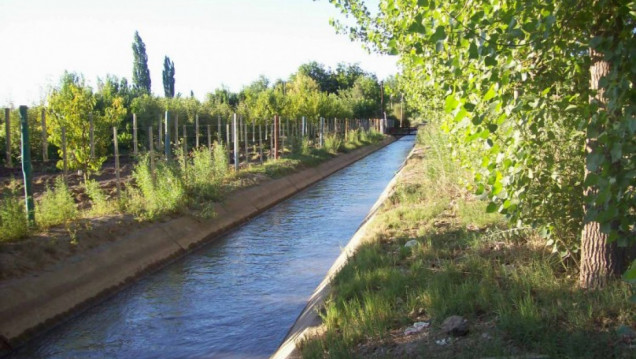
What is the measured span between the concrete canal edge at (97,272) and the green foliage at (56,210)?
0.93 metres

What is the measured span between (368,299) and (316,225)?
30.0ft

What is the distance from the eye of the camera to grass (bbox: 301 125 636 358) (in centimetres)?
432

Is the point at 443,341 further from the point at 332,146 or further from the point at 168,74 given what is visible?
the point at 168,74

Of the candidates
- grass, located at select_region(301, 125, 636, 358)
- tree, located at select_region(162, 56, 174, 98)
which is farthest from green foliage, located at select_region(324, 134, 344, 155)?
tree, located at select_region(162, 56, 174, 98)

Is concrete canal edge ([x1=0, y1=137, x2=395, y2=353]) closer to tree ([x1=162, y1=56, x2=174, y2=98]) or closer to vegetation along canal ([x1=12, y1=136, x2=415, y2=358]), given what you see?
vegetation along canal ([x1=12, y1=136, x2=415, y2=358])

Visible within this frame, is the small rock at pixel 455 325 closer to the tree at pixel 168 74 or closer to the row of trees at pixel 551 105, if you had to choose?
the row of trees at pixel 551 105

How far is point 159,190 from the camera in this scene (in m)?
12.7

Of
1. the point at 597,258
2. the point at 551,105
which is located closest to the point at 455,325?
the point at 597,258

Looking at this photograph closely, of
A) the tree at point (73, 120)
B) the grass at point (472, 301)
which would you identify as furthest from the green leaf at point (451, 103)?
the tree at point (73, 120)

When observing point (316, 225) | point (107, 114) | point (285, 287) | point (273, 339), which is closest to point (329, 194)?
point (316, 225)

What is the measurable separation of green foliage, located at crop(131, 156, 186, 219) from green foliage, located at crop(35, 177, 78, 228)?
174cm

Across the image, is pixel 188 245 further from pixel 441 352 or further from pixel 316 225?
pixel 441 352

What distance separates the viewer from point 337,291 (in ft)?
22.7

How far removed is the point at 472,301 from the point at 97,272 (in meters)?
6.64
